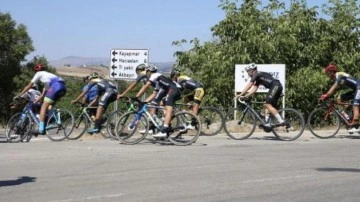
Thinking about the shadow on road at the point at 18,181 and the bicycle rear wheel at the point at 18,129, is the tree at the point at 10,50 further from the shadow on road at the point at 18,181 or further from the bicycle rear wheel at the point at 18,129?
the shadow on road at the point at 18,181

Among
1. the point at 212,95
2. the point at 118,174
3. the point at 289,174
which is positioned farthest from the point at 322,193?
the point at 212,95

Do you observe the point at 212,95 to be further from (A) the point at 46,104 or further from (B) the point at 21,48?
(B) the point at 21,48

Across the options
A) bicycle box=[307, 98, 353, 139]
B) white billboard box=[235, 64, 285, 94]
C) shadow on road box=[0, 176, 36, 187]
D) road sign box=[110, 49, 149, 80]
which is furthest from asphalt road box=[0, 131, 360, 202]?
white billboard box=[235, 64, 285, 94]

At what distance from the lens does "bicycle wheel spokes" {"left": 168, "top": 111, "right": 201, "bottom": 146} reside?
13.0 metres

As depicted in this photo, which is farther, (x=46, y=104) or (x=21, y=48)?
(x=21, y=48)

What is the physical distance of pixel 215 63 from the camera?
23562mm

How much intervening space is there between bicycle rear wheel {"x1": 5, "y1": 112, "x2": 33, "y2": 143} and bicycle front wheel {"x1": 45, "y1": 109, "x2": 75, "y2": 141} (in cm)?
47

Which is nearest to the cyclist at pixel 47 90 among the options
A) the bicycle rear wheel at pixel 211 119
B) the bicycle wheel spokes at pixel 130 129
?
the bicycle wheel spokes at pixel 130 129

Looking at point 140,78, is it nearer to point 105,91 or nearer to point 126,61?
point 105,91

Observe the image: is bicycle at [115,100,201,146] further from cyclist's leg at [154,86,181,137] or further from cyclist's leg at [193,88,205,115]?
cyclist's leg at [193,88,205,115]

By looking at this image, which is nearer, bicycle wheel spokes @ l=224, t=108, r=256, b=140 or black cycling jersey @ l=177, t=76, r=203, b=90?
bicycle wheel spokes @ l=224, t=108, r=256, b=140

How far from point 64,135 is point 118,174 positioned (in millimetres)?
5568

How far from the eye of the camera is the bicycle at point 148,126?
13.0 m

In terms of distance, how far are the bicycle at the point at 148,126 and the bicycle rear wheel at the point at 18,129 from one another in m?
2.26
